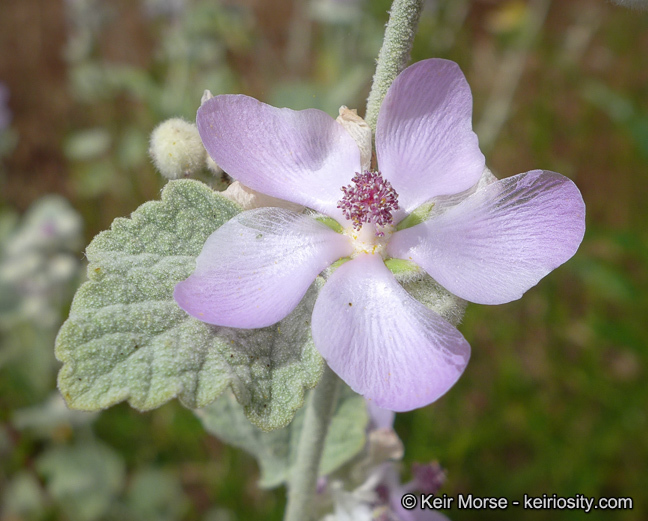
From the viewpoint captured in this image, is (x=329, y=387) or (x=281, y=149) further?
(x=329, y=387)

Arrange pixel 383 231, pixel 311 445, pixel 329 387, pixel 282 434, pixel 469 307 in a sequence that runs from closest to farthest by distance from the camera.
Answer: pixel 383 231, pixel 329 387, pixel 311 445, pixel 282 434, pixel 469 307

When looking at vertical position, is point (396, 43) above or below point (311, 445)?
above

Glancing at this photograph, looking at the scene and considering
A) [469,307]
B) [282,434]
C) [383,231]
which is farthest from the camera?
[469,307]

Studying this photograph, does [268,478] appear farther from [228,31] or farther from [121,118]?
[121,118]

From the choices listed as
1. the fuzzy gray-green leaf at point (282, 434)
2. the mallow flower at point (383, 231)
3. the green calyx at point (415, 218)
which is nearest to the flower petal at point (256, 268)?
the mallow flower at point (383, 231)

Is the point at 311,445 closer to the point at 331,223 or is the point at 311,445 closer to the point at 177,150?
the point at 331,223

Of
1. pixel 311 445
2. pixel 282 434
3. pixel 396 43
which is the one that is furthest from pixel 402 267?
pixel 282 434

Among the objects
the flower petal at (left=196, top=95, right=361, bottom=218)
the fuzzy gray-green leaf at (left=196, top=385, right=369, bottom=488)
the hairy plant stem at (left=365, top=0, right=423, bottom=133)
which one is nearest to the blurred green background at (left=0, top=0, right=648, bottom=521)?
the flower petal at (left=196, top=95, right=361, bottom=218)
